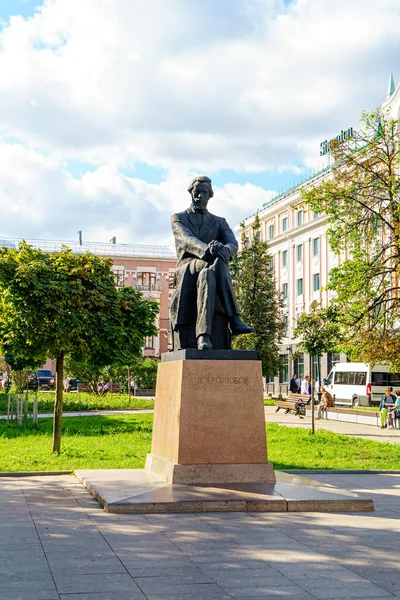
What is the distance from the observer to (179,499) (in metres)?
8.41

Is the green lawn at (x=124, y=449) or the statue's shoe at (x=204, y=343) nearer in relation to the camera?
the statue's shoe at (x=204, y=343)

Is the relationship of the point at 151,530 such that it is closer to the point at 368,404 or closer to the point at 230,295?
the point at 230,295

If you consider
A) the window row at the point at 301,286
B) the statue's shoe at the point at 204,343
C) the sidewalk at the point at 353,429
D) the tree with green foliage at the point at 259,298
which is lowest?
the sidewalk at the point at 353,429

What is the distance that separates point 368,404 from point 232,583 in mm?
35728

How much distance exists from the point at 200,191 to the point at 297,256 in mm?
48108

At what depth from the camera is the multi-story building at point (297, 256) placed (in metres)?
53.4

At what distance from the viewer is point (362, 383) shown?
40438 millimetres

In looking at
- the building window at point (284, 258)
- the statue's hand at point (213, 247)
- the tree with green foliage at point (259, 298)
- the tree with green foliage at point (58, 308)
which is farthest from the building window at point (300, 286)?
the statue's hand at point (213, 247)

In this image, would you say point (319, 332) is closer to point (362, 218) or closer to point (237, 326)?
point (362, 218)

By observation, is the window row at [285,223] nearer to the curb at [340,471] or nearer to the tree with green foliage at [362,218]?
the tree with green foliage at [362,218]

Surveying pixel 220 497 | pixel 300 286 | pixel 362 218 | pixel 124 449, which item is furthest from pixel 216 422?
pixel 300 286

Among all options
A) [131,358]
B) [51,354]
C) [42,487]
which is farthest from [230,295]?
[131,358]

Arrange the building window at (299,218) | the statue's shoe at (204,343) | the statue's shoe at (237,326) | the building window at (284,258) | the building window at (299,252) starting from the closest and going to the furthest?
the statue's shoe at (204,343), the statue's shoe at (237,326), the building window at (299,252), the building window at (299,218), the building window at (284,258)

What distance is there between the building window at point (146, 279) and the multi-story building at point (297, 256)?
44.5 ft
